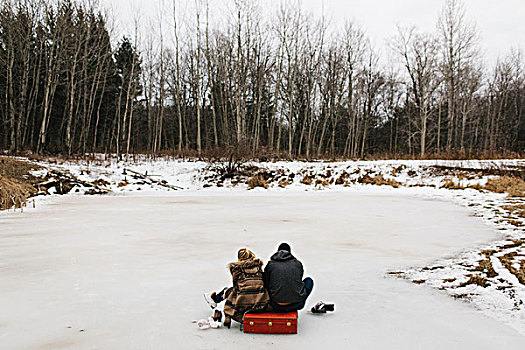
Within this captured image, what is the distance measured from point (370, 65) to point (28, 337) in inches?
1543

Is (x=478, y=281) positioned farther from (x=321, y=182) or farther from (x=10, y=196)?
(x=321, y=182)

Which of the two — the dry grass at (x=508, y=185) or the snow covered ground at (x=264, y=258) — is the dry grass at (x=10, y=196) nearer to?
the snow covered ground at (x=264, y=258)

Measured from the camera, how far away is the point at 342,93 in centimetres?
3569

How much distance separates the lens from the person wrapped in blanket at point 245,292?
328cm

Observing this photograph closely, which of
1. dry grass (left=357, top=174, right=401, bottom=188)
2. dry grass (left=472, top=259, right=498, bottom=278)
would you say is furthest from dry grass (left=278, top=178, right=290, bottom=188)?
dry grass (left=472, top=259, right=498, bottom=278)

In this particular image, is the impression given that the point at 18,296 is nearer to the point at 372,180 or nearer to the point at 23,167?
the point at 23,167

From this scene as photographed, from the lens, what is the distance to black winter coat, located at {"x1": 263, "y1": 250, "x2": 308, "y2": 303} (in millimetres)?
3289

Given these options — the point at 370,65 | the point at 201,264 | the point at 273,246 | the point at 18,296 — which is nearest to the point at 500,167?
the point at 273,246

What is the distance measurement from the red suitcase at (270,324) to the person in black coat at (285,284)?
0.15 metres

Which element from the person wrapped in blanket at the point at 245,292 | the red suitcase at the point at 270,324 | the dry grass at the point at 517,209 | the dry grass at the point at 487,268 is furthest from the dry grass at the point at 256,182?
the red suitcase at the point at 270,324

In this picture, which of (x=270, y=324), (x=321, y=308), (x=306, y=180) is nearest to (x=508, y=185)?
(x=306, y=180)

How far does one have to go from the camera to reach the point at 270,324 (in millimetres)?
3162

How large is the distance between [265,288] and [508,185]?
13.6 metres

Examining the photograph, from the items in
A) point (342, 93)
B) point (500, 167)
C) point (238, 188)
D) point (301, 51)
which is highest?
point (301, 51)
